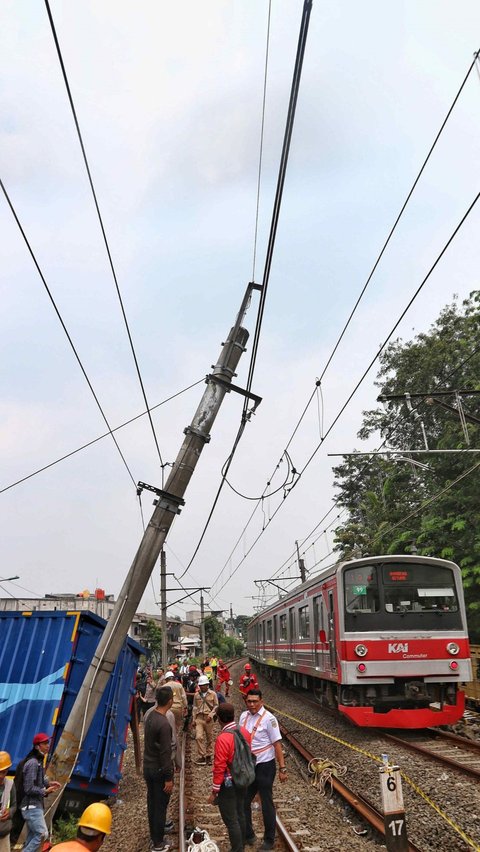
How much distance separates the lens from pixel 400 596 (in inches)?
477

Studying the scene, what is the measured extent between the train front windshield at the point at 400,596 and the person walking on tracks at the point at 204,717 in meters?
2.86

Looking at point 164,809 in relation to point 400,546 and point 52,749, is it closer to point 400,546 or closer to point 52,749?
point 52,749

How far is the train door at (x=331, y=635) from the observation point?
12.2 m

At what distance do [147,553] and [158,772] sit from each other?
8.39 feet

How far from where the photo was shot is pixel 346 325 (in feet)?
31.0

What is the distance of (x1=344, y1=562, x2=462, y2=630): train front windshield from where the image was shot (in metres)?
11.8

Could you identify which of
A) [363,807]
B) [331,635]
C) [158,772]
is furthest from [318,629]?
[158,772]

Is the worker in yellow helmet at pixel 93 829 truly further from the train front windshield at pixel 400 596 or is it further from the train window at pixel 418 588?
the train window at pixel 418 588

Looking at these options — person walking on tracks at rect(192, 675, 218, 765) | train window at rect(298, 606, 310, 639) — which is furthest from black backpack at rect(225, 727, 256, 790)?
train window at rect(298, 606, 310, 639)

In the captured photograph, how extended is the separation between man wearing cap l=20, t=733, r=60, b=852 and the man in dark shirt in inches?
40.5

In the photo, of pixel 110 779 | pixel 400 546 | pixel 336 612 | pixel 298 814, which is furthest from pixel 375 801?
pixel 400 546

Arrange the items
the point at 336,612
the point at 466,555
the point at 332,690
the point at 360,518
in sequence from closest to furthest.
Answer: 1. the point at 336,612
2. the point at 332,690
3. the point at 466,555
4. the point at 360,518

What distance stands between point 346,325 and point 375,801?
6380mm

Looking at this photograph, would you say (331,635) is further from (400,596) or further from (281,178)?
(281,178)
